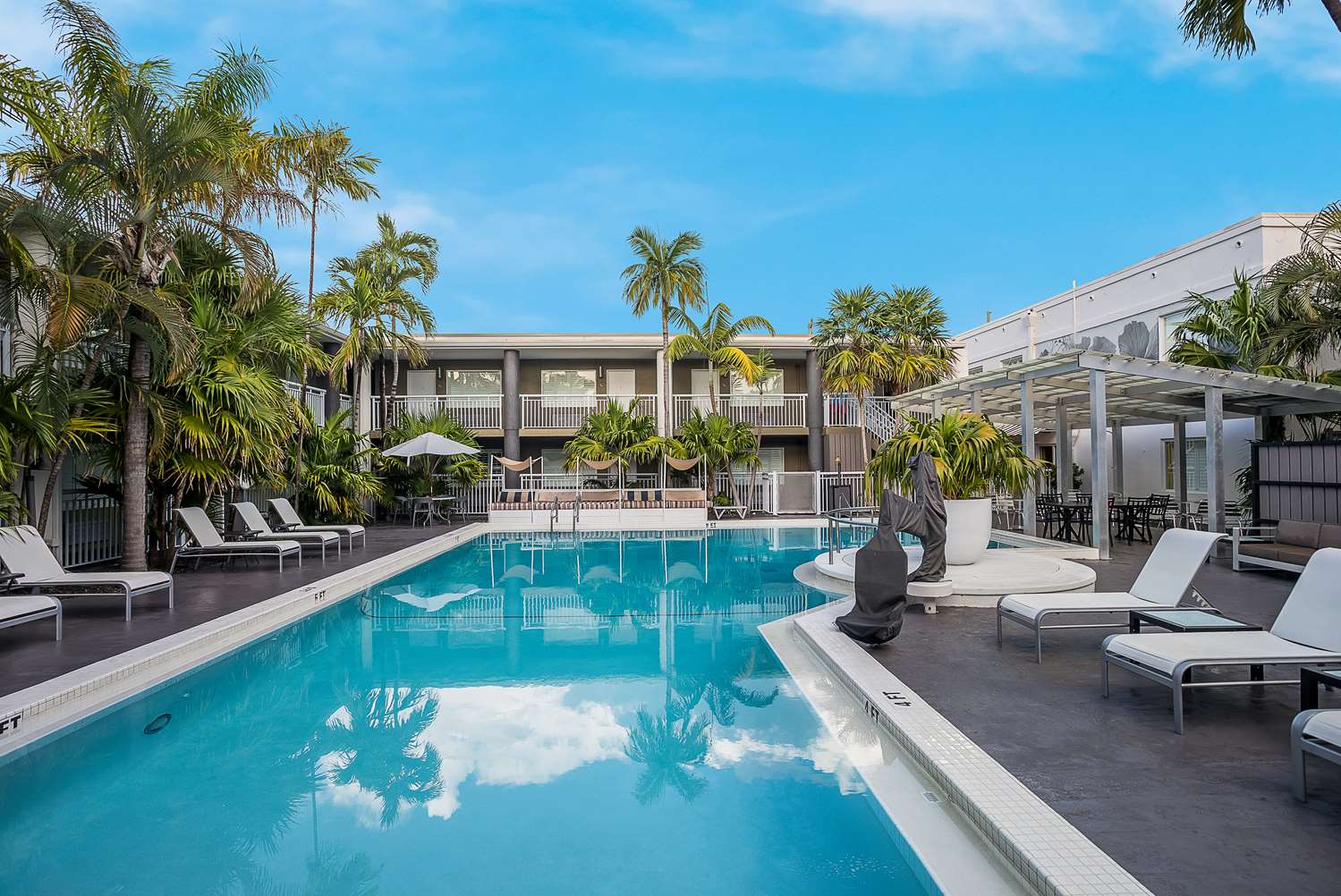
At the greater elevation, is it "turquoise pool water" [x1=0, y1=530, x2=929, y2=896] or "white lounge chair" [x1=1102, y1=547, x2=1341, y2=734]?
"white lounge chair" [x1=1102, y1=547, x2=1341, y2=734]

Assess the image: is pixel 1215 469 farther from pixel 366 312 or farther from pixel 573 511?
pixel 366 312

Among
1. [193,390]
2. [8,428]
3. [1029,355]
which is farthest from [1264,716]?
[1029,355]

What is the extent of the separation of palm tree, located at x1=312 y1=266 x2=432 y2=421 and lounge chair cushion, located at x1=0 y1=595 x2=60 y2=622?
36.4 feet

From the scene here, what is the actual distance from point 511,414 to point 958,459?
51.3 ft

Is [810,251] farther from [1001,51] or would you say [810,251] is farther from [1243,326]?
[1243,326]

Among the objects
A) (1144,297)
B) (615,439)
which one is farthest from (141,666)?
(1144,297)

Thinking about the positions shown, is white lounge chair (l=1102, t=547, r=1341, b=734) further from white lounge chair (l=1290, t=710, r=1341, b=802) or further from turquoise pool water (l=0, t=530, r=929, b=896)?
turquoise pool water (l=0, t=530, r=929, b=896)

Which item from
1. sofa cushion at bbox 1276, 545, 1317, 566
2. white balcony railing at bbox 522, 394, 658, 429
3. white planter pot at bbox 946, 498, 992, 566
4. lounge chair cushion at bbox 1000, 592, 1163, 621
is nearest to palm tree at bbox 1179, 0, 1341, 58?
sofa cushion at bbox 1276, 545, 1317, 566

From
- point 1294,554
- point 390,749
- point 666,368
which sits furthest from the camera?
point 666,368

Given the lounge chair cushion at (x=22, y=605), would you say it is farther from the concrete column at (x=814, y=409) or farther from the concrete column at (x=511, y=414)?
the concrete column at (x=814, y=409)

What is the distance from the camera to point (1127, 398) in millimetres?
12977

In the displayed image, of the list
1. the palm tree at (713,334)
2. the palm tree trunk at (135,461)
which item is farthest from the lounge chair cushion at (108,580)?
the palm tree at (713,334)

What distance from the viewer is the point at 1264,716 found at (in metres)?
4.28

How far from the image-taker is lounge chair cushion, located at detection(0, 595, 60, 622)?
571cm
